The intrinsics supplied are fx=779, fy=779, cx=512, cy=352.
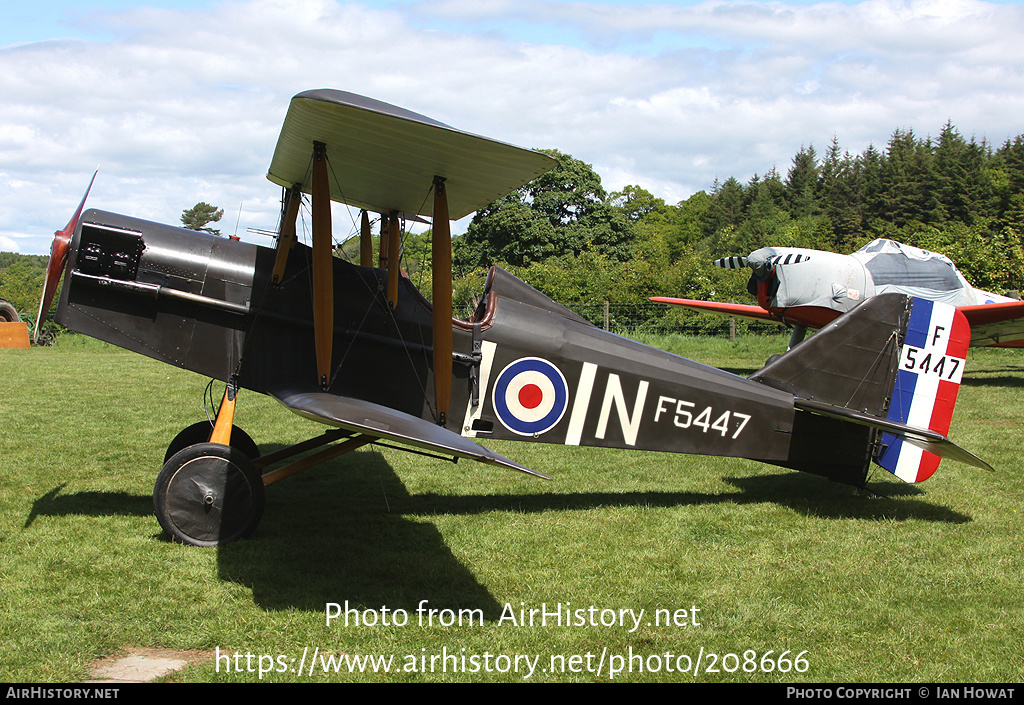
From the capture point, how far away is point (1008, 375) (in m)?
16.0

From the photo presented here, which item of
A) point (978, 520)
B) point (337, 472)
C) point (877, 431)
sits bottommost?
point (337, 472)

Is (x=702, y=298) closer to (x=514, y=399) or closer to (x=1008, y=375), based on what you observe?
(x=1008, y=375)

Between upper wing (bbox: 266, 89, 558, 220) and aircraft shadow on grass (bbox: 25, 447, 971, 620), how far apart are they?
2.46 m

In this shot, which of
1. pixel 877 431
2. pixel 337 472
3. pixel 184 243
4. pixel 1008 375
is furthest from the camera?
pixel 1008 375

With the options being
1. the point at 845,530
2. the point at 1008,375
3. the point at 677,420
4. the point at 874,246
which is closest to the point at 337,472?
the point at 677,420

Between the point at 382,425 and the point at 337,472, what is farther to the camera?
the point at 337,472

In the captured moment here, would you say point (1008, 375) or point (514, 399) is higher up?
point (1008, 375)

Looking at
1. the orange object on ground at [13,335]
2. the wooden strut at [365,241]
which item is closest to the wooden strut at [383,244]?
the wooden strut at [365,241]

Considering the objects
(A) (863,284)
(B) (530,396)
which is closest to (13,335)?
(B) (530,396)

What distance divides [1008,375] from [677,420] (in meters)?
13.4

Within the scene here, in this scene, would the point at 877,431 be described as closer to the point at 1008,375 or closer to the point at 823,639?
the point at 823,639

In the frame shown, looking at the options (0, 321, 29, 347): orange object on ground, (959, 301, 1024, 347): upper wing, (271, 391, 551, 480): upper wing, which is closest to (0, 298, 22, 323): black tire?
(0, 321, 29, 347): orange object on ground

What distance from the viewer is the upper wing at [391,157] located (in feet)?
14.6
